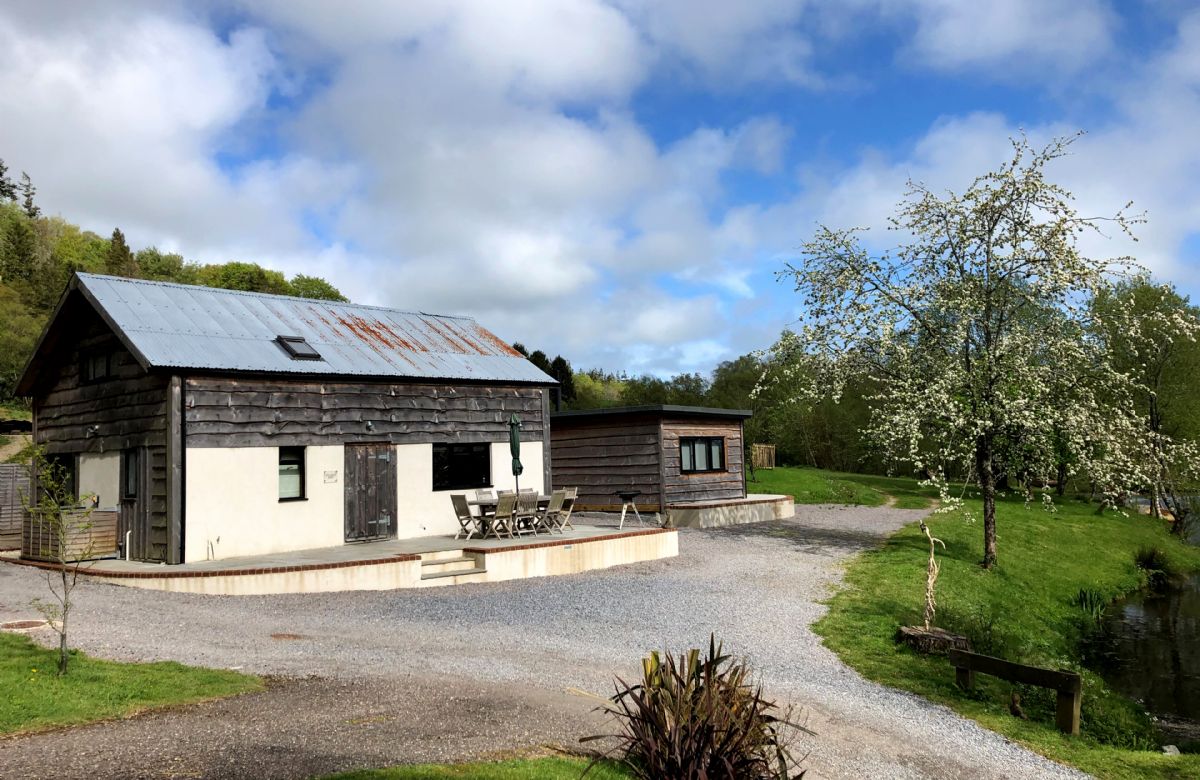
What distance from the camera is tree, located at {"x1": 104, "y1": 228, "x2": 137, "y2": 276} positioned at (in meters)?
59.2

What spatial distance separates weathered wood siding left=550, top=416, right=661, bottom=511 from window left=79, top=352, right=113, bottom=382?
37.4ft

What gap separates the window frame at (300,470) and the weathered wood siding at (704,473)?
377 inches

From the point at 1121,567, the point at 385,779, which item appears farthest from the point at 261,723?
the point at 1121,567

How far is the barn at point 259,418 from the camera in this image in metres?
14.1

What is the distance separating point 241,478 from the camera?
47.8 feet

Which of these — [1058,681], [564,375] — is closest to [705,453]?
[1058,681]

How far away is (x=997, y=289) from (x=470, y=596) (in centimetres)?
1201

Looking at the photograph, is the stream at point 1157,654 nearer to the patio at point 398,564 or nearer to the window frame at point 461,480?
the patio at point 398,564

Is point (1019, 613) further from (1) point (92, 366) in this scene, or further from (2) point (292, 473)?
(1) point (92, 366)

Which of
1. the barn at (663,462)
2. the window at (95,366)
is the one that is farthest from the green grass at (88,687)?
the barn at (663,462)

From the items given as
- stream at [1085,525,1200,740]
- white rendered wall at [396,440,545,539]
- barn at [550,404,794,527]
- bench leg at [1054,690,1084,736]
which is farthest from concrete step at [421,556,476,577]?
stream at [1085,525,1200,740]

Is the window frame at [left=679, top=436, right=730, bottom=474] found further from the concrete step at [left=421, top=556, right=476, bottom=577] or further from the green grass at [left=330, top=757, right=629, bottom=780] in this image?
the green grass at [left=330, top=757, right=629, bottom=780]

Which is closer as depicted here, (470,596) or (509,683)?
(509,683)

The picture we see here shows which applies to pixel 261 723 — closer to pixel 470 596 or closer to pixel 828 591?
pixel 470 596
